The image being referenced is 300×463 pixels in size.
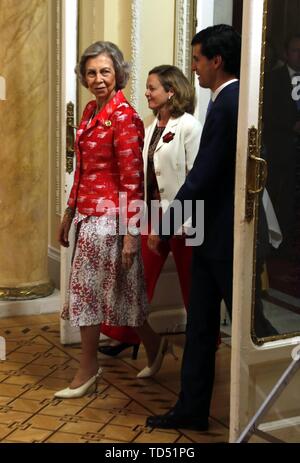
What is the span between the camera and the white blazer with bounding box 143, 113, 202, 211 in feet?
13.4

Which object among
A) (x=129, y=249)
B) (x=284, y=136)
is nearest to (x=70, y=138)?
(x=129, y=249)

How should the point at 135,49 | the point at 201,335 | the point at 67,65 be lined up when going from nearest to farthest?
the point at 201,335
the point at 67,65
the point at 135,49

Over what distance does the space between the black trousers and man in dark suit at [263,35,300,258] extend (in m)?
0.35

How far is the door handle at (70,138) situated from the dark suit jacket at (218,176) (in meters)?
1.30

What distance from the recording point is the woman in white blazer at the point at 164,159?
3.98m

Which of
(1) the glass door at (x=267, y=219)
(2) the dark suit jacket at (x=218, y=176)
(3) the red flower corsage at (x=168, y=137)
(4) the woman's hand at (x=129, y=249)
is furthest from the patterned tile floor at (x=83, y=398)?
(3) the red flower corsage at (x=168, y=137)

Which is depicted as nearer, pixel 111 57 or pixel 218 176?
pixel 218 176

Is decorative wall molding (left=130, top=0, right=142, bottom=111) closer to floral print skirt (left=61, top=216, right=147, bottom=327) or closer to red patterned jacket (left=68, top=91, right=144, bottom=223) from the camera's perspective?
red patterned jacket (left=68, top=91, right=144, bottom=223)

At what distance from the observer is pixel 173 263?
4.66m

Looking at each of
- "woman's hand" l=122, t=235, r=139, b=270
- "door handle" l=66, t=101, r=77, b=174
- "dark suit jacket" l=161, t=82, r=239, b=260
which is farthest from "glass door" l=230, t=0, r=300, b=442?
"door handle" l=66, t=101, r=77, b=174

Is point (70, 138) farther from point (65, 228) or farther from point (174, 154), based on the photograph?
point (65, 228)

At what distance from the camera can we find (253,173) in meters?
2.83

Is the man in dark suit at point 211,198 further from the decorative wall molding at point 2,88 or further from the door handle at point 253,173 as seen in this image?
the decorative wall molding at point 2,88

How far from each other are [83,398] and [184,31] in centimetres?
211
